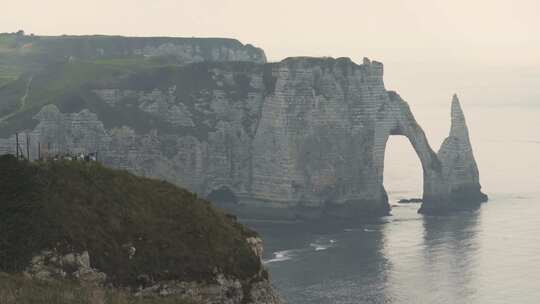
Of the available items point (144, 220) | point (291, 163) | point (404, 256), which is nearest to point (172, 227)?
point (144, 220)

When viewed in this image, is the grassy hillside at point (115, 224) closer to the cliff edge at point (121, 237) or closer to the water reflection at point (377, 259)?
the cliff edge at point (121, 237)

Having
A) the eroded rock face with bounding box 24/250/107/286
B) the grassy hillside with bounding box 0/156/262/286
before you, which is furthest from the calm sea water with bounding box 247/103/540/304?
the eroded rock face with bounding box 24/250/107/286

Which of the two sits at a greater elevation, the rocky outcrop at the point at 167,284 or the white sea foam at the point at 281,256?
the rocky outcrop at the point at 167,284

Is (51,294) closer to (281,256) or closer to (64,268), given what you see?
(64,268)

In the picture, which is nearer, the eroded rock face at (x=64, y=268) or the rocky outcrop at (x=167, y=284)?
the eroded rock face at (x=64, y=268)

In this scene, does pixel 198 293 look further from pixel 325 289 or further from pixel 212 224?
pixel 325 289

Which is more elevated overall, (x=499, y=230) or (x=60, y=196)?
(x=60, y=196)

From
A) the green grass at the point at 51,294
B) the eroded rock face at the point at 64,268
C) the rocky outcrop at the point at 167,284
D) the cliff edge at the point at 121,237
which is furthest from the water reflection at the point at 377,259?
the green grass at the point at 51,294
